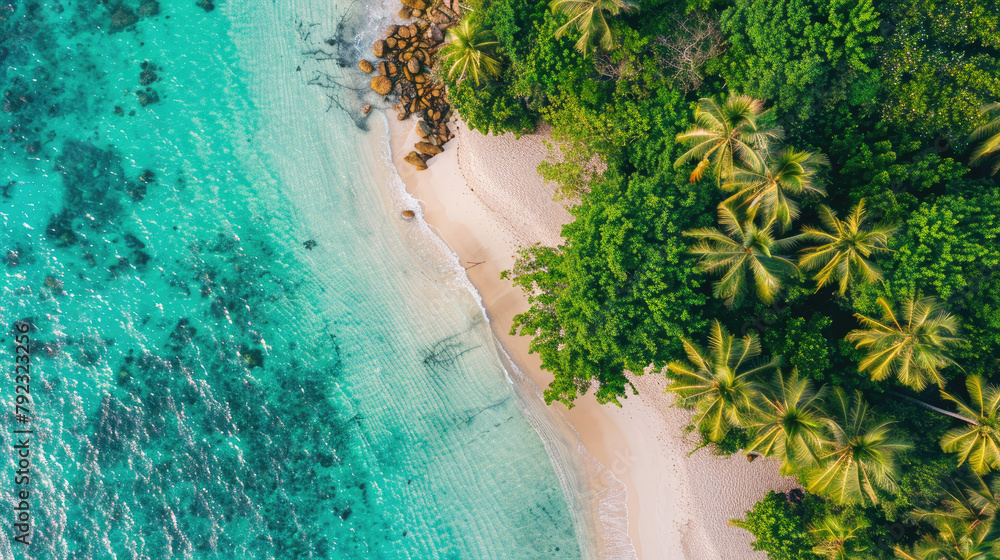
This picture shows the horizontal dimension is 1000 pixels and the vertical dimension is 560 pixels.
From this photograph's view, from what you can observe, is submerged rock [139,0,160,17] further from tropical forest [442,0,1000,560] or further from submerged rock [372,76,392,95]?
tropical forest [442,0,1000,560]

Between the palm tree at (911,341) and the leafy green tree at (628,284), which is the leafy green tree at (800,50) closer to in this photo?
the leafy green tree at (628,284)

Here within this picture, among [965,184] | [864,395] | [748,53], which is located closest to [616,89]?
[748,53]

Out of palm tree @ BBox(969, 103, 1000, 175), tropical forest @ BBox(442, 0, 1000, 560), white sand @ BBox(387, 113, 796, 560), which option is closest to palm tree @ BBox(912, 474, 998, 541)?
tropical forest @ BBox(442, 0, 1000, 560)

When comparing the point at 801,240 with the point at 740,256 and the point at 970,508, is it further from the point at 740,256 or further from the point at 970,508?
the point at 970,508

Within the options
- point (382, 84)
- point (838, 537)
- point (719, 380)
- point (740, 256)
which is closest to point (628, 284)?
point (740, 256)

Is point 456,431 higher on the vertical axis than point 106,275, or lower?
lower

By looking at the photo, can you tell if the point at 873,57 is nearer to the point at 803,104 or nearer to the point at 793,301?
the point at 803,104
